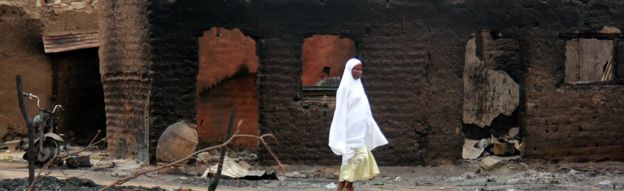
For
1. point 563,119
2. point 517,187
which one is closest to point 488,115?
point 563,119

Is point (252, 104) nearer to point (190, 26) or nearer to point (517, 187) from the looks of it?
point (190, 26)

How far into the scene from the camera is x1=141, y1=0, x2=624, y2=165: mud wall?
12844 millimetres

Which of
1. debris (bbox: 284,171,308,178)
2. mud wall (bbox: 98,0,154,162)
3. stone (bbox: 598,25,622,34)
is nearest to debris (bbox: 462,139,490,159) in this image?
stone (bbox: 598,25,622,34)

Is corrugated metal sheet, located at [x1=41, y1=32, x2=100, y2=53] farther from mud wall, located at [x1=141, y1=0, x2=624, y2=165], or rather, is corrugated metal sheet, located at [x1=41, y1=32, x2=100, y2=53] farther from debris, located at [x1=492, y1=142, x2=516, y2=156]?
debris, located at [x1=492, y1=142, x2=516, y2=156]

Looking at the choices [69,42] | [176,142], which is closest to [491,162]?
[176,142]

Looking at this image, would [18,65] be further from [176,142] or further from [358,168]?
[358,168]

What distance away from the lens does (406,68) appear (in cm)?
1327

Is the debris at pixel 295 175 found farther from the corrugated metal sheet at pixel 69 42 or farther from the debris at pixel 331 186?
the corrugated metal sheet at pixel 69 42

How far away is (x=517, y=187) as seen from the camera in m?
11.4

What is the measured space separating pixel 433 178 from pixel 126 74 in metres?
4.73

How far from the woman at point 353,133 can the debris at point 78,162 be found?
5.00 meters

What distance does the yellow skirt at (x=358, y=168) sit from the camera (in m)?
9.27

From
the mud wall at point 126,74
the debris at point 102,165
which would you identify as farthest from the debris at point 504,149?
the debris at point 102,165

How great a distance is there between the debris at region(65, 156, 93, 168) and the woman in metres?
5.00
